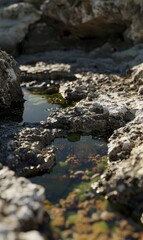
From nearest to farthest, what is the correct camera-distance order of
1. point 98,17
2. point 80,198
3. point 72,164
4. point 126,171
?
point 126,171 < point 80,198 < point 72,164 < point 98,17

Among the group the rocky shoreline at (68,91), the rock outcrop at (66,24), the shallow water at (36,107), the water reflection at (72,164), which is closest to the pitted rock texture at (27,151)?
the rocky shoreline at (68,91)

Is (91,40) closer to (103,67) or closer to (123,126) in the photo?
(103,67)

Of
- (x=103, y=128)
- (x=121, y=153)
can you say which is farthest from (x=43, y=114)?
(x=121, y=153)

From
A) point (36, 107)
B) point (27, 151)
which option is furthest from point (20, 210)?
point (36, 107)

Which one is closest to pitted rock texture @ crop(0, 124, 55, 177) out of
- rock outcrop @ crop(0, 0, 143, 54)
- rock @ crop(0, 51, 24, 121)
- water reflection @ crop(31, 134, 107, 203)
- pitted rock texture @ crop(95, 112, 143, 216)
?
water reflection @ crop(31, 134, 107, 203)

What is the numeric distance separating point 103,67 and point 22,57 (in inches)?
362

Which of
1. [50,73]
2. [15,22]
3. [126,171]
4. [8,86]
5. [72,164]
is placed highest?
[15,22]

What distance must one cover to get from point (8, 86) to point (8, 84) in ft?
0.47

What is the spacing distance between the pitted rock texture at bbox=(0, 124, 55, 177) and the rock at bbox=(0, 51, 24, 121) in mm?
4226

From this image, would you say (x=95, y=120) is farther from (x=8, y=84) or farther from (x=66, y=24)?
(x=66, y=24)

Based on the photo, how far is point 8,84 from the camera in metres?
21.0

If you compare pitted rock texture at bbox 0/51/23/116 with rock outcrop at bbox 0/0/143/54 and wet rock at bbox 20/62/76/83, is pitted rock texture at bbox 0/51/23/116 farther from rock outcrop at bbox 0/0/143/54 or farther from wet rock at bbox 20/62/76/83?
rock outcrop at bbox 0/0/143/54

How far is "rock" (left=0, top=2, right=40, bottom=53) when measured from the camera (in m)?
33.0

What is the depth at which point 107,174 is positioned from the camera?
12.7m
